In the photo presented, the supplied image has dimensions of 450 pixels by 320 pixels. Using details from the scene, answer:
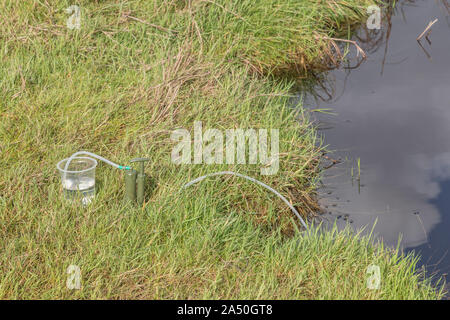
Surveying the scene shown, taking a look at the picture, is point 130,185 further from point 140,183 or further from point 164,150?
point 164,150

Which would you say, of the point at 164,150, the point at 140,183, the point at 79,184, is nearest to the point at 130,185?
the point at 140,183

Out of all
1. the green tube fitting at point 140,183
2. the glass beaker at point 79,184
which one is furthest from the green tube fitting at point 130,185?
the glass beaker at point 79,184

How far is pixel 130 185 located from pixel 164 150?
61cm

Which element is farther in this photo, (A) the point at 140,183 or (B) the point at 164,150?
(B) the point at 164,150

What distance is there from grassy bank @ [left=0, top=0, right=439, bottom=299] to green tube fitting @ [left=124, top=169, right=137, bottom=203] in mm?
72

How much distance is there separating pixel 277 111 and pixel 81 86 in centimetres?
151

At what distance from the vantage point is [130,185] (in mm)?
3344

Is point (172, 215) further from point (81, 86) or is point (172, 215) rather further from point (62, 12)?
point (62, 12)

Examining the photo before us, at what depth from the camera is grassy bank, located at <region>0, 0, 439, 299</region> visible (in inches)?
119

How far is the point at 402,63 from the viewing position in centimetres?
591

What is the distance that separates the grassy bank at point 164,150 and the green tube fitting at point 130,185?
72mm

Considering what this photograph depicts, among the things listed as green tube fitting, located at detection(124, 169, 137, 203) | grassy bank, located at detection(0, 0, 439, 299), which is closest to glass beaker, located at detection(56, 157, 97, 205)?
grassy bank, located at detection(0, 0, 439, 299)

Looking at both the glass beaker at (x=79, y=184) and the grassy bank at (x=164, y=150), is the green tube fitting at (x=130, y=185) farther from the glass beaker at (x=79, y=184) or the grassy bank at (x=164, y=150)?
the glass beaker at (x=79, y=184)

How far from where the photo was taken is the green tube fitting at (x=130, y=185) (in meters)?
3.32
